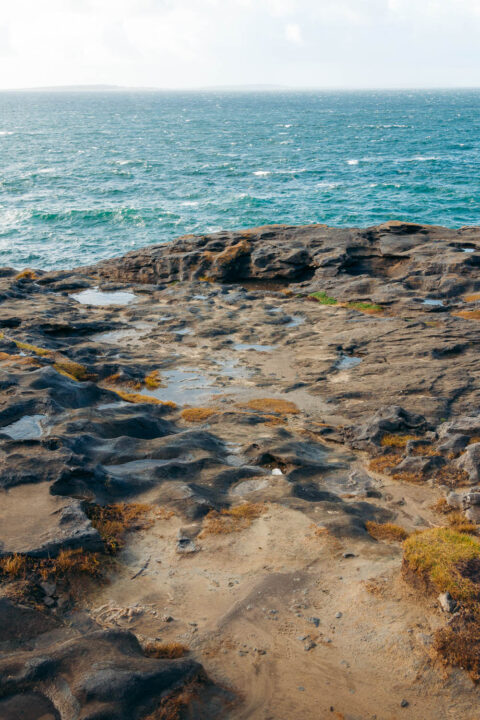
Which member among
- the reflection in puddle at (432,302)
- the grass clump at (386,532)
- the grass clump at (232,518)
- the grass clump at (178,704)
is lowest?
the grass clump at (386,532)

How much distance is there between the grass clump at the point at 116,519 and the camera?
38.6ft

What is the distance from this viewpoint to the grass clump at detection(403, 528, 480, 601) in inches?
396

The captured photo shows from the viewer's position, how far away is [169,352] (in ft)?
90.2

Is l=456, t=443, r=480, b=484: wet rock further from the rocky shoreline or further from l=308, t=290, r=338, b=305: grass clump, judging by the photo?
l=308, t=290, r=338, b=305: grass clump

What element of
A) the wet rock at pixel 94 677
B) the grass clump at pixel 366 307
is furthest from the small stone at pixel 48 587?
the grass clump at pixel 366 307

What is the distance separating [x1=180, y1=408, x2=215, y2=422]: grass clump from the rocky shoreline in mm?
128

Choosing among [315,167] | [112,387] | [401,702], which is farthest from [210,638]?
[315,167]

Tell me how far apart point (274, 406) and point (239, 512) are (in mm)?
8426

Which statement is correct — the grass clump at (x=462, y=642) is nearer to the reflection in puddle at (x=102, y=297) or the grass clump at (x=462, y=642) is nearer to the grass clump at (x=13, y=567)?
the grass clump at (x=13, y=567)

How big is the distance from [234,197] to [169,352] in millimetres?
50468

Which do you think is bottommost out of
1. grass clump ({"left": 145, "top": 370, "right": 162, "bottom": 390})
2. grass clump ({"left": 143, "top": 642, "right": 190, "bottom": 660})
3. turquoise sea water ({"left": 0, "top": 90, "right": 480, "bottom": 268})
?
grass clump ({"left": 145, "top": 370, "right": 162, "bottom": 390})

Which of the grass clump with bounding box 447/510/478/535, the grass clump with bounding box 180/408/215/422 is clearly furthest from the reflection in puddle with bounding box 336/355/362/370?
the grass clump with bounding box 447/510/478/535

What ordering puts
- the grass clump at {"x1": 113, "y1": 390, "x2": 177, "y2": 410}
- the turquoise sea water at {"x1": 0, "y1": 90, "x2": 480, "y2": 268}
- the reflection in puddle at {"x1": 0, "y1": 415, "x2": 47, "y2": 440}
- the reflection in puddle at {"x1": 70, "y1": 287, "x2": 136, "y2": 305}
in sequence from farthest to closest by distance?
the turquoise sea water at {"x1": 0, "y1": 90, "x2": 480, "y2": 268} → the reflection in puddle at {"x1": 70, "y1": 287, "x2": 136, "y2": 305} → the grass clump at {"x1": 113, "y1": 390, "x2": 177, "y2": 410} → the reflection in puddle at {"x1": 0, "y1": 415, "x2": 47, "y2": 440}

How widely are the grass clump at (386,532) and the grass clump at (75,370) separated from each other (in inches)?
559
